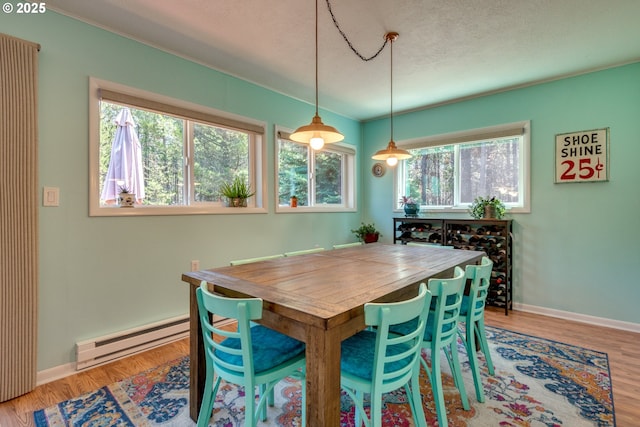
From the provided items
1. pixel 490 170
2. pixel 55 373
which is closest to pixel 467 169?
pixel 490 170

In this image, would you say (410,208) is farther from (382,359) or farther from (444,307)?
(382,359)

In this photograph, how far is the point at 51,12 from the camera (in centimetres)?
207

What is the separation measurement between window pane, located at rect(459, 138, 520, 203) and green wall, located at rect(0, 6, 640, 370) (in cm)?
25

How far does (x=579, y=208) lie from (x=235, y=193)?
3557mm

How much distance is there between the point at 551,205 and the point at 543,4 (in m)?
2.07

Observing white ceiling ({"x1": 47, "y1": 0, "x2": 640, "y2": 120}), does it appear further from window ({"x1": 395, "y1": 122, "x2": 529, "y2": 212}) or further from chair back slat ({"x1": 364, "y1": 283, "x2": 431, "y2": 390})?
chair back slat ({"x1": 364, "y1": 283, "x2": 431, "y2": 390})

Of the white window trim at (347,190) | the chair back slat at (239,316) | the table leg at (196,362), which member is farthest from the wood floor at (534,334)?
the white window trim at (347,190)

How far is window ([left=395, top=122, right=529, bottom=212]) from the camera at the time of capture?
3.54 metres

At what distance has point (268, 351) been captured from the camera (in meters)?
1.40

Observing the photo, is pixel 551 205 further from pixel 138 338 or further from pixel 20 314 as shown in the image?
pixel 20 314

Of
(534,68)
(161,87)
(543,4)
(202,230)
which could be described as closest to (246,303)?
(202,230)

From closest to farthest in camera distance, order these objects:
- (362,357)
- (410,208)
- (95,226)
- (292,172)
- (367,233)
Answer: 1. (362,357)
2. (95,226)
3. (292,172)
4. (410,208)
5. (367,233)

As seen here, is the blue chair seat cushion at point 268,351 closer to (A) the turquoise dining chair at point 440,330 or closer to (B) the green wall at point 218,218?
(A) the turquoise dining chair at point 440,330

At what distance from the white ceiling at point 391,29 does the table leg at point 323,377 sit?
6.76 feet
